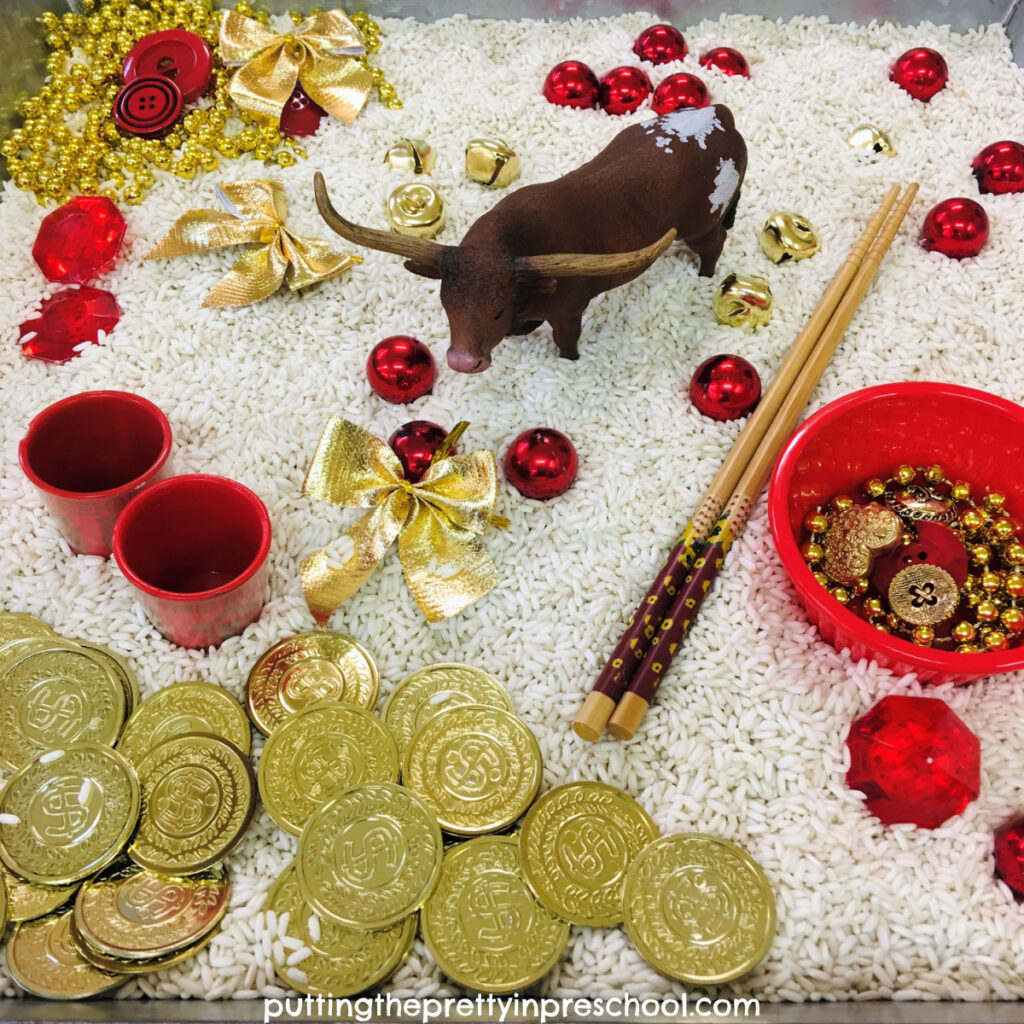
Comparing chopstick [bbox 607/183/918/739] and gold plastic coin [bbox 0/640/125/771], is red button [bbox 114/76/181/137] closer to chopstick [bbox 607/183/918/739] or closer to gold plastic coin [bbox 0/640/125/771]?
gold plastic coin [bbox 0/640/125/771]

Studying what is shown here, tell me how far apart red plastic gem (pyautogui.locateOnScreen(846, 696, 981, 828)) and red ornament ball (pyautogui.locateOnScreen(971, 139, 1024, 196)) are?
101cm

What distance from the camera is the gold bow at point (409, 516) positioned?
46.8 inches

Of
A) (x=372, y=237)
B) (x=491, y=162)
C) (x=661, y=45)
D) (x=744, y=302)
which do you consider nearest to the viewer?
(x=372, y=237)

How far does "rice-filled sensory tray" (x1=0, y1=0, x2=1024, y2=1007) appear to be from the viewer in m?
0.99

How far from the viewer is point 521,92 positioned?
174 centimetres

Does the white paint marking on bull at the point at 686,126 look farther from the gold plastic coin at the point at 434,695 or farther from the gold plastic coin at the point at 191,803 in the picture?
the gold plastic coin at the point at 191,803

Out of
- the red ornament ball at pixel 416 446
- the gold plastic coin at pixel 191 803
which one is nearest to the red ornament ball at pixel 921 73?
the red ornament ball at pixel 416 446

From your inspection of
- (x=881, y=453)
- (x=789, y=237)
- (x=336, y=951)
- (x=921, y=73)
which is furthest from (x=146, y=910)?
(x=921, y=73)

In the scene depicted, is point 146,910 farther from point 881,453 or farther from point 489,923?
point 881,453

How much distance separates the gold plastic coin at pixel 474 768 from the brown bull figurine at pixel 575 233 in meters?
0.45

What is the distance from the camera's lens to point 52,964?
0.95 meters

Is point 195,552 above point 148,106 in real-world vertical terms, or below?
below

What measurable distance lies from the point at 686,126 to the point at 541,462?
21.0 inches

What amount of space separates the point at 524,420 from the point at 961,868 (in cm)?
79
